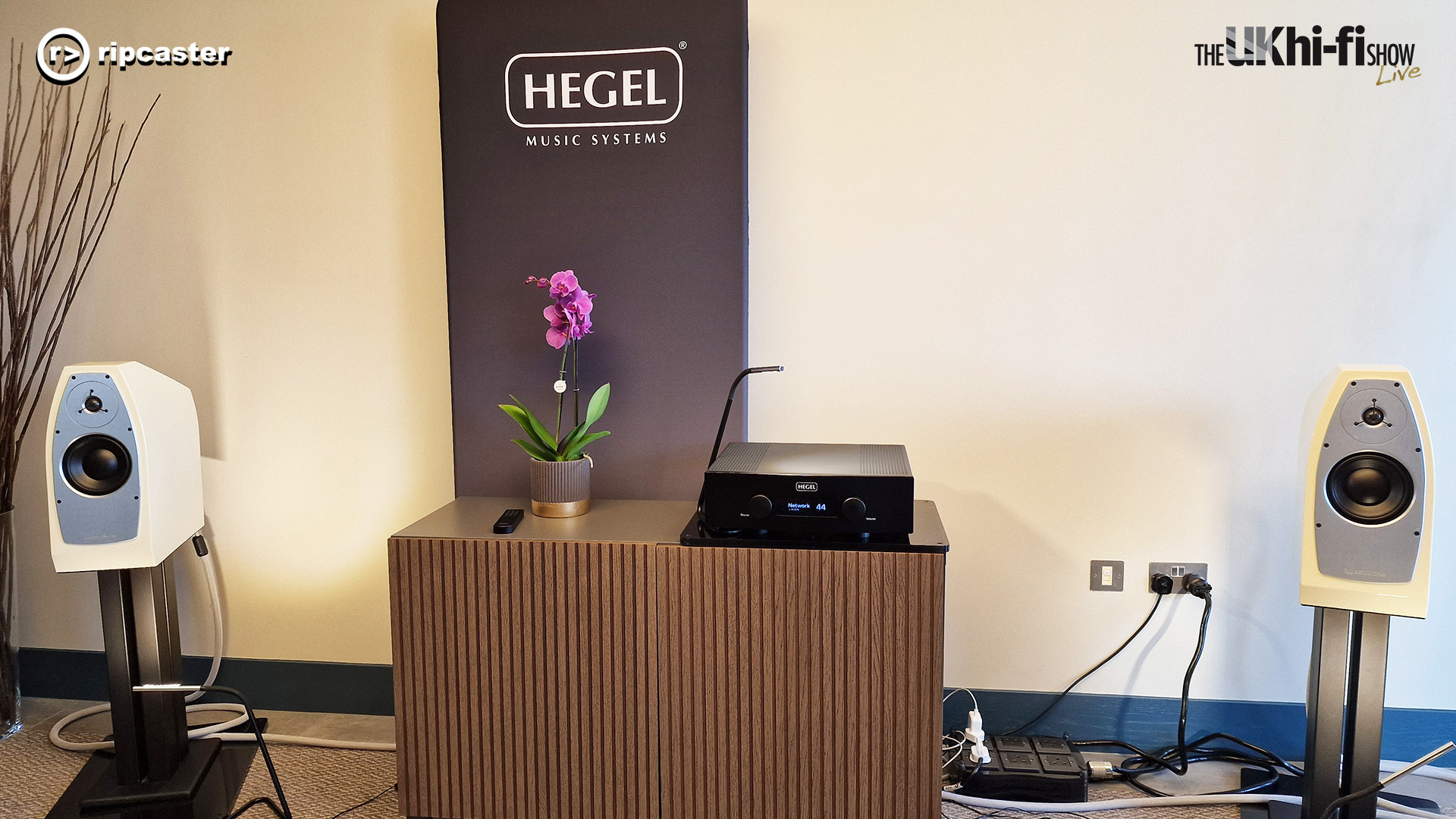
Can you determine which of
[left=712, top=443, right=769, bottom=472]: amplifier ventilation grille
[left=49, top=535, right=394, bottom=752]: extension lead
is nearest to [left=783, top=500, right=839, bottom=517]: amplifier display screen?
[left=712, top=443, right=769, bottom=472]: amplifier ventilation grille

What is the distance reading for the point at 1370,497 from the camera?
158 centimetres

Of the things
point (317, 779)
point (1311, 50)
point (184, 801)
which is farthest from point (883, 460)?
point (184, 801)

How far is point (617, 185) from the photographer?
2.02m

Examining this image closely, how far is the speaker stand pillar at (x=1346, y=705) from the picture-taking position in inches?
63.5

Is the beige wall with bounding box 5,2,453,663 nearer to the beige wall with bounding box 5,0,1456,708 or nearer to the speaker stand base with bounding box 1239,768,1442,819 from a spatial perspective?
the beige wall with bounding box 5,0,1456,708

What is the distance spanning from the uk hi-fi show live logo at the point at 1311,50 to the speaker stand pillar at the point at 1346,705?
1.25 m

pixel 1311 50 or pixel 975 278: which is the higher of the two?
pixel 1311 50

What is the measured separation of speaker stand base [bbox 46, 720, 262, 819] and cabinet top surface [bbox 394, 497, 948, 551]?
0.78m

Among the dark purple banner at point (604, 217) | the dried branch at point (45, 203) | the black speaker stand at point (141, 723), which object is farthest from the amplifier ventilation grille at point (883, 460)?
the dried branch at point (45, 203)

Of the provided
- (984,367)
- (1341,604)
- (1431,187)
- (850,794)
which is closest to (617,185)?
(984,367)

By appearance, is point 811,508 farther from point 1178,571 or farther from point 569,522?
point 1178,571

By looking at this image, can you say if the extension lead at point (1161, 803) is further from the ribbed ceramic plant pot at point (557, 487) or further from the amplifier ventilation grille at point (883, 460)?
the ribbed ceramic plant pot at point (557, 487)

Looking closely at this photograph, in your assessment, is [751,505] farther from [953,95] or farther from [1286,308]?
[1286,308]

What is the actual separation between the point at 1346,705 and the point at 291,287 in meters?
2.64
